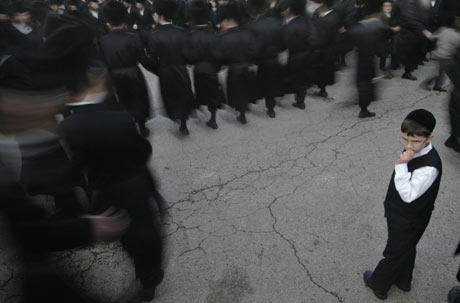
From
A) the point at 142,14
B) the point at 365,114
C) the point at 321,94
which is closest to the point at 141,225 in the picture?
the point at 365,114

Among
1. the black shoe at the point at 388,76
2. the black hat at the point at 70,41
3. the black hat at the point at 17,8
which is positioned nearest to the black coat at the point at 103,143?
the black hat at the point at 70,41

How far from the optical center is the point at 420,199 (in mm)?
2061

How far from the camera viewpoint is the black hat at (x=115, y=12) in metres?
4.26

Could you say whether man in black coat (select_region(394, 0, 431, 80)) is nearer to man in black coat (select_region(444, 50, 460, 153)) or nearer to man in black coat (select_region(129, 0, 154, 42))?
man in black coat (select_region(444, 50, 460, 153))

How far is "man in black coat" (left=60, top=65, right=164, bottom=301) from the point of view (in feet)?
6.63

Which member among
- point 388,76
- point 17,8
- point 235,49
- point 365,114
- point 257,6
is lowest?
point 388,76

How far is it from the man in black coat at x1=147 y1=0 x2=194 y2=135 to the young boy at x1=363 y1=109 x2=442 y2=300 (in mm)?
3302

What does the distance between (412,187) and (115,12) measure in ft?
12.6

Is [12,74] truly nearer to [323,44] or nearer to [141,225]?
[141,225]

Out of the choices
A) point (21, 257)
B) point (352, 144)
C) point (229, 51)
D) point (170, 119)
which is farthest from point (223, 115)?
point (21, 257)

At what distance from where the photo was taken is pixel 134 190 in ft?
7.23

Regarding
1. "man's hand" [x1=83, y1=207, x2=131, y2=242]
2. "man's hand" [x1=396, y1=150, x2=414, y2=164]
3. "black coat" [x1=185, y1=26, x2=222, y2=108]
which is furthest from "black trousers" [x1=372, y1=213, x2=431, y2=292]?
"black coat" [x1=185, y1=26, x2=222, y2=108]

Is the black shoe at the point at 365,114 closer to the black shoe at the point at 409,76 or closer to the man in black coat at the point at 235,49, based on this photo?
the man in black coat at the point at 235,49

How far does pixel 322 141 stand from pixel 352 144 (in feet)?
1.28
